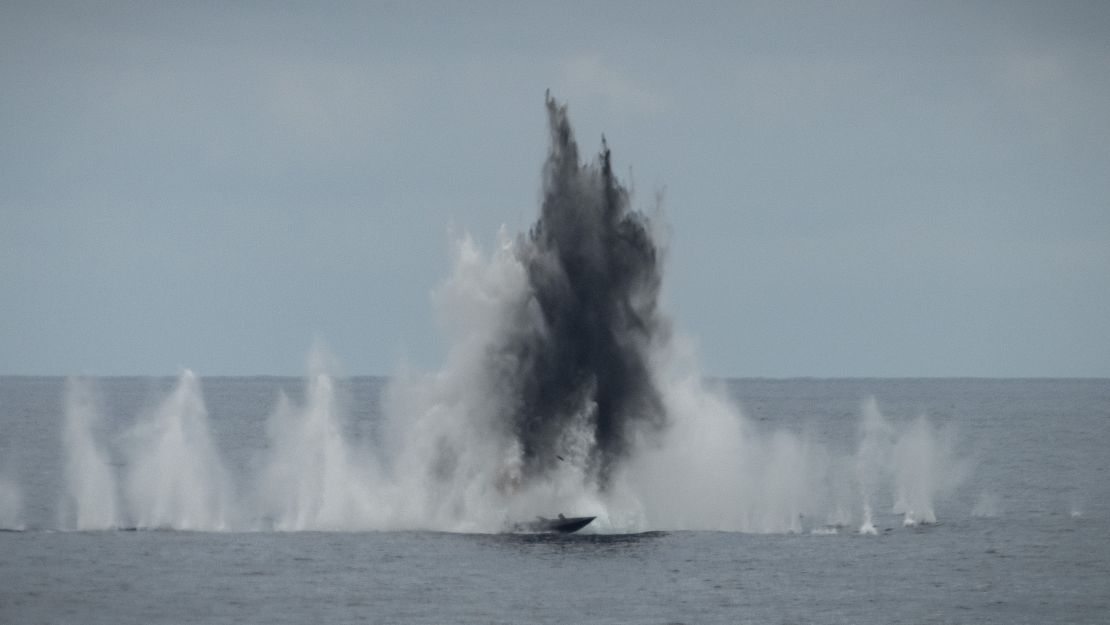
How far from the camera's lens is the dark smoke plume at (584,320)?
89125 millimetres

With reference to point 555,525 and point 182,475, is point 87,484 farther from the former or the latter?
point 555,525

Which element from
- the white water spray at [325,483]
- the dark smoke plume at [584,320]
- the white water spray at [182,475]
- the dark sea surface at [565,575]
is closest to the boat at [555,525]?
the dark sea surface at [565,575]

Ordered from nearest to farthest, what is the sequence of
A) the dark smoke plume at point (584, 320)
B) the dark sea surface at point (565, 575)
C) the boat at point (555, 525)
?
the dark sea surface at point (565, 575)
the boat at point (555, 525)
the dark smoke plume at point (584, 320)

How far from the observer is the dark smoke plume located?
8912 cm

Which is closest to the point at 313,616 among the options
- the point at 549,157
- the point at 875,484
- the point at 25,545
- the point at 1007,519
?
the point at 25,545

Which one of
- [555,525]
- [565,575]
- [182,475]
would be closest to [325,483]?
[182,475]

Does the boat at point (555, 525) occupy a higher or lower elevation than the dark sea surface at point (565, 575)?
higher

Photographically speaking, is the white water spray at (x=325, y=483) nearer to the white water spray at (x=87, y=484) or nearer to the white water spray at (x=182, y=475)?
the white water spray at (x=182, y=475)

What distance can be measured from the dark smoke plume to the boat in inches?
113

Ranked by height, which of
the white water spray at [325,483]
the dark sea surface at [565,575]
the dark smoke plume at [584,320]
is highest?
the dark smoke plume at [584,320]

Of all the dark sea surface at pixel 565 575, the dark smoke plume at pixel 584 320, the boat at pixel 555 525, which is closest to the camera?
the dark sea surface at pixel 565 575

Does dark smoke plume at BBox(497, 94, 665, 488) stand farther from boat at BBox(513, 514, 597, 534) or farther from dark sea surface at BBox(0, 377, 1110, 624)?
dark sea surface at BBox(0, 377, 1110, 624)

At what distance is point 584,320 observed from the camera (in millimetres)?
91375

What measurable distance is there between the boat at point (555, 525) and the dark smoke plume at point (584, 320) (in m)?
2.88
